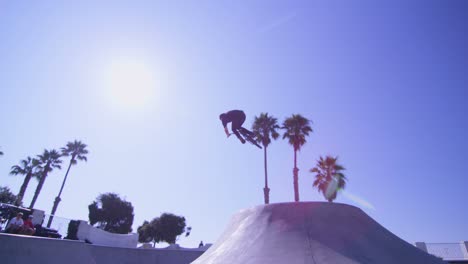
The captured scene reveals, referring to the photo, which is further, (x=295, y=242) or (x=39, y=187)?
(x=39, y=187)

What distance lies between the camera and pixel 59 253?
11.1 meters

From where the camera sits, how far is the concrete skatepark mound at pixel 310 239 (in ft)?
21.8

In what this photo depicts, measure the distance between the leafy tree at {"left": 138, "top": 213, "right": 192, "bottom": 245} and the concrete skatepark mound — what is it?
1832 inches

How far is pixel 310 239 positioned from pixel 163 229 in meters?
49.7

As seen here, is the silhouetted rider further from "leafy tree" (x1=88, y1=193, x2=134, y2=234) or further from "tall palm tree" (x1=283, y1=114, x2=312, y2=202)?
"leafy tree" (x1=88, y1=193, x2=134, y2=234)

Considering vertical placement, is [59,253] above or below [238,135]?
below

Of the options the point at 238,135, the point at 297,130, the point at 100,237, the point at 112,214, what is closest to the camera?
the point at 238,135

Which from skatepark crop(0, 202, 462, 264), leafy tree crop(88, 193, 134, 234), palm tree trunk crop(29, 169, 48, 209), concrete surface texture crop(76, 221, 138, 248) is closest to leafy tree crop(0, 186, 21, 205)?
palm tree trunk crop(29, 169, 48, 209)

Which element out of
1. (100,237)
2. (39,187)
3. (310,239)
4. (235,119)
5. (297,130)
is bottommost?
(310,239)

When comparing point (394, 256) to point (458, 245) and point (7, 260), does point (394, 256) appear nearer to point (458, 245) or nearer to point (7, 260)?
point (7, 260)

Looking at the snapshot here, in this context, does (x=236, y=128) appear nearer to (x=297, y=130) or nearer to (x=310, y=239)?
(x=310, y=239)

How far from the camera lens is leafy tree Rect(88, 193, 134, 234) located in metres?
44.7

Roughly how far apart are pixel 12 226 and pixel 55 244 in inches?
70.0

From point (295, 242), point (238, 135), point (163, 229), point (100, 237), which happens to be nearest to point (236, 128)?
point (238, 135)
